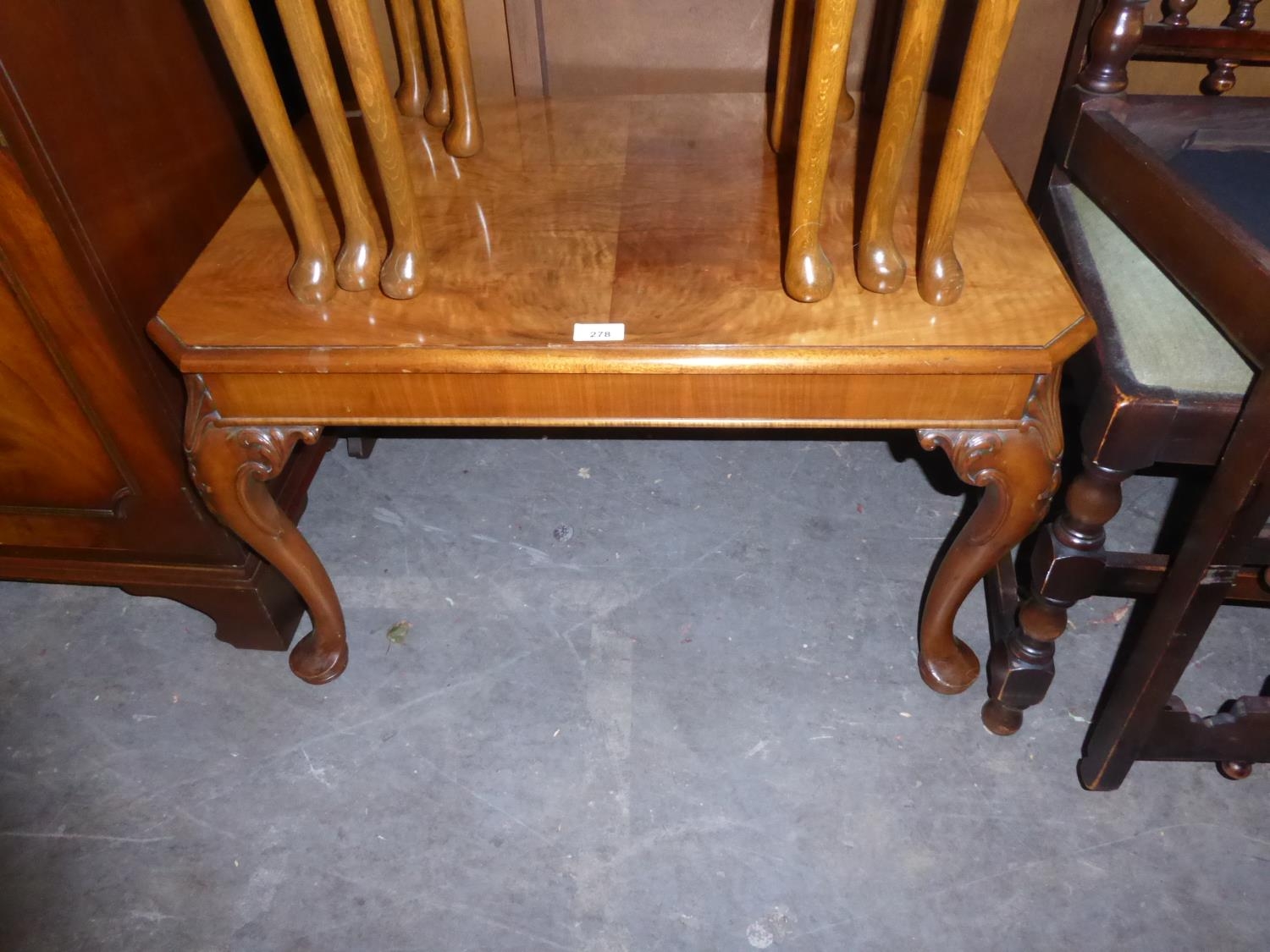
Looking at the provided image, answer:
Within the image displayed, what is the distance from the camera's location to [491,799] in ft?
4.17

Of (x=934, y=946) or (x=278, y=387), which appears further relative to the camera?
(x=934, y=946)

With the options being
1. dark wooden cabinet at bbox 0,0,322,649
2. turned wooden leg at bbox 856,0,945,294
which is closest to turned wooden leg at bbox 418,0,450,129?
dark wooden cabinet at bbox 0,0,322,649

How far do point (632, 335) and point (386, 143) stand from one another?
321 mm

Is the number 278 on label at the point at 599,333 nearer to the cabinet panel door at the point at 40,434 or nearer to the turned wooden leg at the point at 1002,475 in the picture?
the turned wooden leg at the point at 1002,475

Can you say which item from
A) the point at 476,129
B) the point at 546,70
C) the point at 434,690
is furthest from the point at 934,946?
the point at 546,70

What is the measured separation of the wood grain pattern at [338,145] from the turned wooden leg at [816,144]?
465 mm

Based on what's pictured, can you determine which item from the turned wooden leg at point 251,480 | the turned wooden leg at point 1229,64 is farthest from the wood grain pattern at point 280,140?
the turned wooden leg at point 1229,64

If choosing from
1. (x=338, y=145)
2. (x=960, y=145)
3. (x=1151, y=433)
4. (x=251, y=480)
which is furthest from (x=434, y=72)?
(x=1151, y=433)

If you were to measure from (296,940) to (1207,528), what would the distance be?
117 cm

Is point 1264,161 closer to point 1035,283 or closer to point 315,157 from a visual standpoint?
point 1035,283

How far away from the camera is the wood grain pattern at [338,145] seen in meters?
0.87

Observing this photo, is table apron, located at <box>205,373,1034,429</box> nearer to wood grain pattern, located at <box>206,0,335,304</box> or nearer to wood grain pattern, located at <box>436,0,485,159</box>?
wood grain pattern, located at <box>206,0,335,304</box>

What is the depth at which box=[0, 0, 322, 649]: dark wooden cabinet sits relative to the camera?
973mm

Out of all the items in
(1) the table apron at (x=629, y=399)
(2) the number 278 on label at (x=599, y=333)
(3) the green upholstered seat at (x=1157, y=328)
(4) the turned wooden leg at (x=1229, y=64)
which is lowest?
(1) the table apron at (x=629, y=399)
